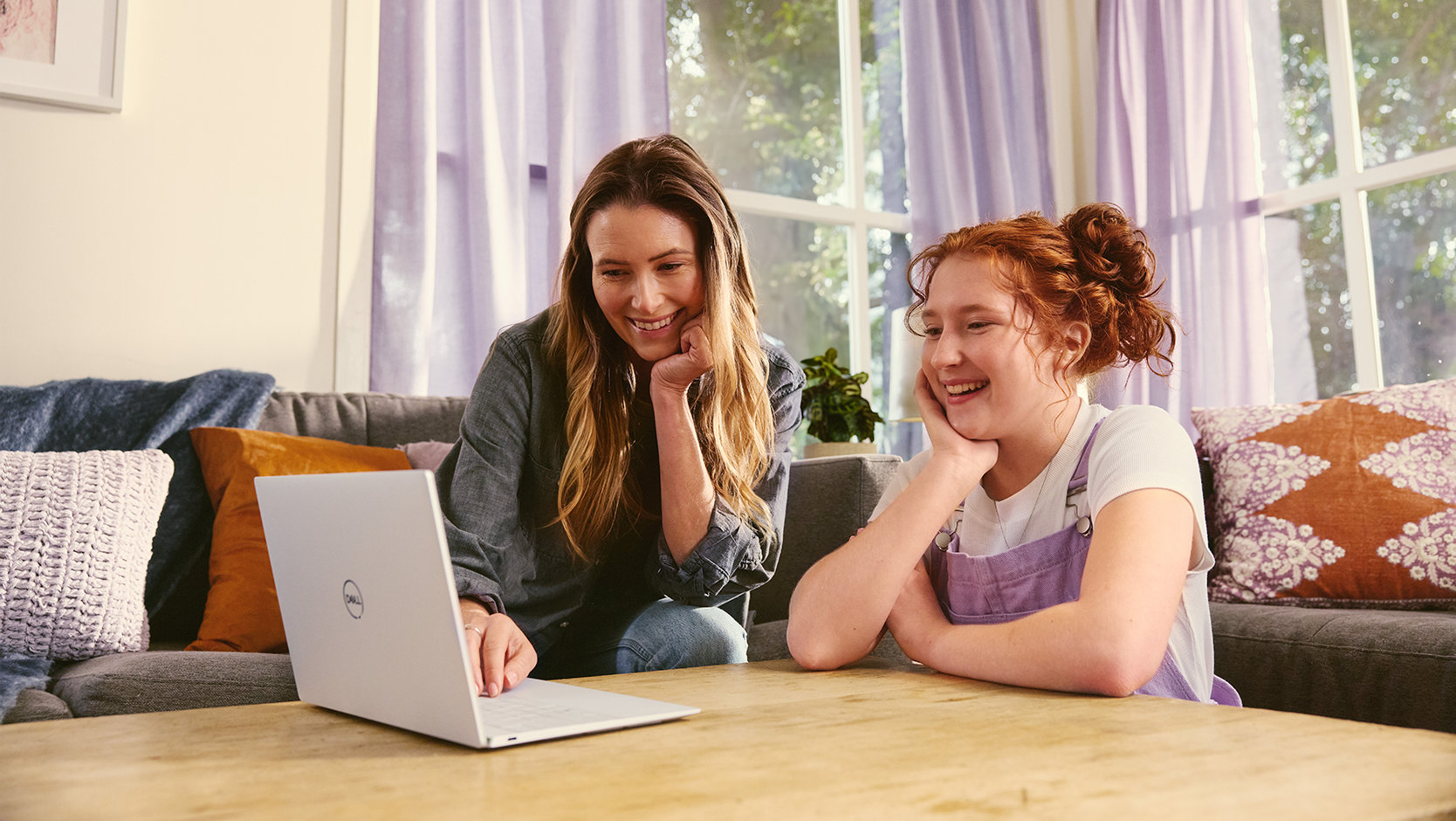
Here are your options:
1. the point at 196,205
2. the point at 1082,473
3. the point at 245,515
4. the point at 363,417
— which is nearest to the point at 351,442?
the point at 363,417

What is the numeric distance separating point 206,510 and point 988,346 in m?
1.41

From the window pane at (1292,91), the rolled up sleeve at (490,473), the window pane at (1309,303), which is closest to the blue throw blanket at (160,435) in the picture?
the rolled up sleeve at (490,473)

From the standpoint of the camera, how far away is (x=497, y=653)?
0.93 metres

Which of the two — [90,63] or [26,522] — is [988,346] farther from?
[90,63]

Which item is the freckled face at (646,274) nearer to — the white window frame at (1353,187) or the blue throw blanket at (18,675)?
the blue throw blanket at (18,675)

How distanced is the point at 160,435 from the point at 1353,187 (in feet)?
10.6

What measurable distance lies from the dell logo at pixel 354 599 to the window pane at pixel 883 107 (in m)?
3.02

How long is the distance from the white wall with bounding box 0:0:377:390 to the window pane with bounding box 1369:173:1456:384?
2.85 meters

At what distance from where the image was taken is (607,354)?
4.84 ft

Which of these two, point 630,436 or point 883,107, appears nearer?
point 630,436

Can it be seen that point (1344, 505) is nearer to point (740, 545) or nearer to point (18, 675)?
point (740, 545)

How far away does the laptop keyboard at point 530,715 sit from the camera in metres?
0.72

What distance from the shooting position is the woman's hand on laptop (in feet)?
2.97

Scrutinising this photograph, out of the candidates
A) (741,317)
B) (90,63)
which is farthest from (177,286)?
(741,317)
